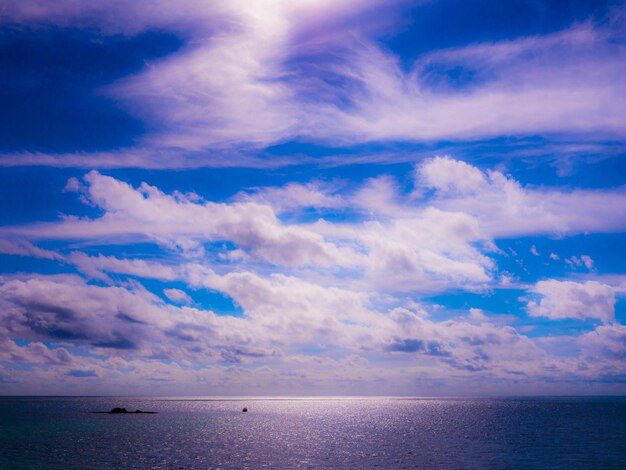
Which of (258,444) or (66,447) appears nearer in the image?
(66,447)

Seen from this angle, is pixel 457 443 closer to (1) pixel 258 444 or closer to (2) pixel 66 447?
(1) pixel 258 444

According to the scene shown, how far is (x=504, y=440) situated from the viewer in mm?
104125

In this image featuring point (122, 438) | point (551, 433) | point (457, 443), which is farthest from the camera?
point (551, 433)

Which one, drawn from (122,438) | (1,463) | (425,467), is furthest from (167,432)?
(425,467)

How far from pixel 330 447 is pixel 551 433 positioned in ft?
196

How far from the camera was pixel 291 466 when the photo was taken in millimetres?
71875

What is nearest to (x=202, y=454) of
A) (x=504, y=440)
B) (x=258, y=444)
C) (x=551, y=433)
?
(x=258, y=444)

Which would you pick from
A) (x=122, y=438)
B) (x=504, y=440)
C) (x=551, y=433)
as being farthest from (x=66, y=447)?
(x=551, y=433)

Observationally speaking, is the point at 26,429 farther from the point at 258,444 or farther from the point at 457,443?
the point at 457,443

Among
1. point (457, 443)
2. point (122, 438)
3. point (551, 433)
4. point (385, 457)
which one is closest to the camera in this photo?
point (385, 457)

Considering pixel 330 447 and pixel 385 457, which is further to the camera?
pixel 330 447

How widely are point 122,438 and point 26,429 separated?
38.8 meters

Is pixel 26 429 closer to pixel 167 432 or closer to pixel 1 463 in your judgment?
pixel 167 432

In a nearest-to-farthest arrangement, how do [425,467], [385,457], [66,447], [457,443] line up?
1. [425,467]
2. [385,457]
3. [66,447]
4. [457,443]
